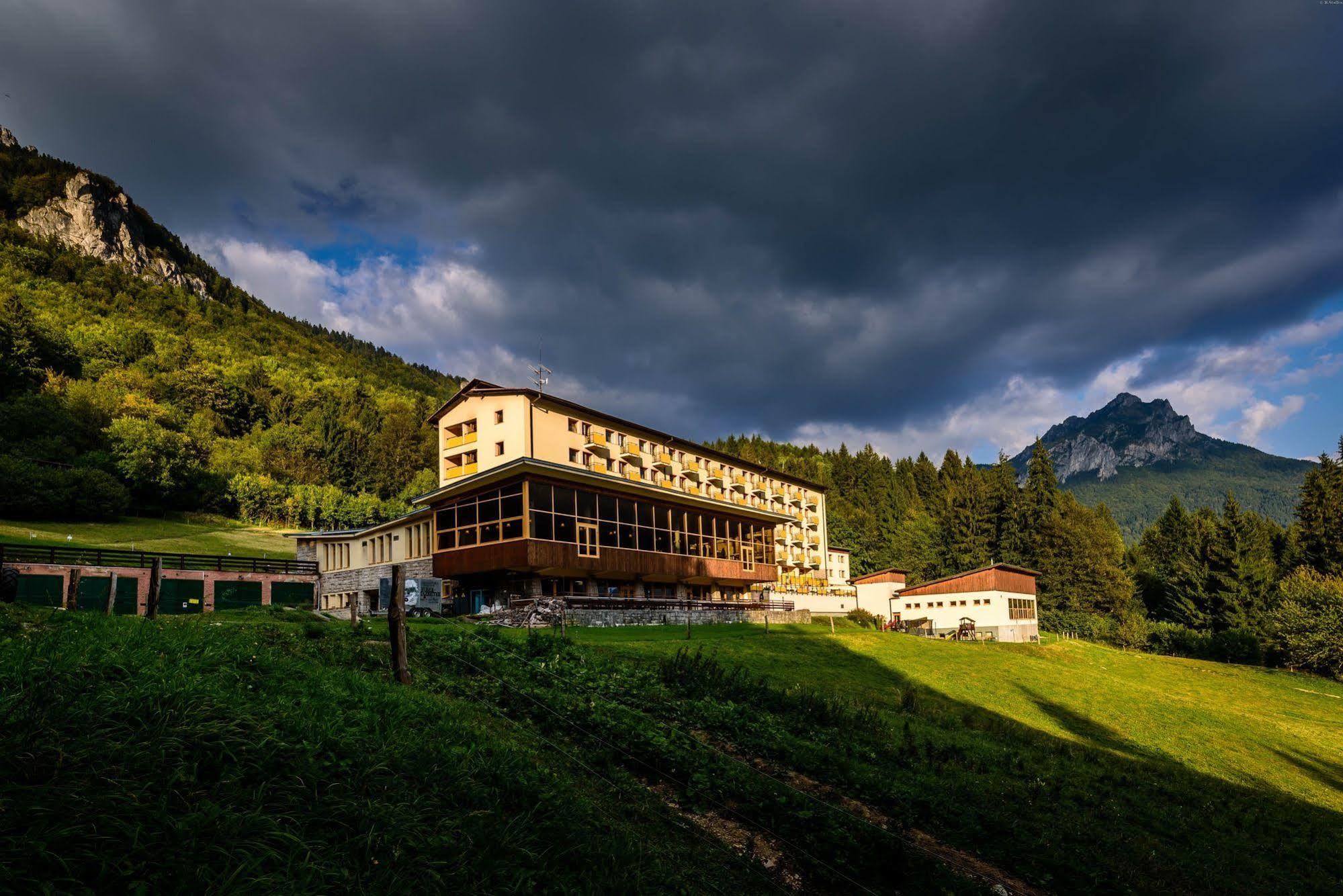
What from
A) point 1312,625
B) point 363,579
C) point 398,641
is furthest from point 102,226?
point 1312,625

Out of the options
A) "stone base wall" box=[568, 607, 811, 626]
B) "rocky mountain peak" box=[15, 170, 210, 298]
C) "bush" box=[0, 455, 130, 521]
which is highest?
"rocky mountain peak" box=[15, 170, 210, 298]

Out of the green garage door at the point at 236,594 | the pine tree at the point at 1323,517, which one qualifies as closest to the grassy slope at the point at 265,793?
the green garage door at the point at 236,594

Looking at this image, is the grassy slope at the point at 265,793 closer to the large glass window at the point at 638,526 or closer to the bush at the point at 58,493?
the large glass window at the point at 638,526

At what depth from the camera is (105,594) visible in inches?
1296

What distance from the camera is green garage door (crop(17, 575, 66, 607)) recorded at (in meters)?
30.3

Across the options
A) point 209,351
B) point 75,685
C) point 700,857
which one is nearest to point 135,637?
point 75,685

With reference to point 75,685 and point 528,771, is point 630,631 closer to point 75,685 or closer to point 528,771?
point 528,771

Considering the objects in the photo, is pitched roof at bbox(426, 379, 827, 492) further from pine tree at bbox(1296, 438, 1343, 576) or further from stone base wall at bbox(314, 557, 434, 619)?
pine tree at bbox(1296, 438, 1343, 576)

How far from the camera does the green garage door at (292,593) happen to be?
4238cm

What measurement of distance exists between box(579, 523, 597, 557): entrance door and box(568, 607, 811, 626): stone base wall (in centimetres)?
386

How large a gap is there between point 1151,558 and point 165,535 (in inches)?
4516

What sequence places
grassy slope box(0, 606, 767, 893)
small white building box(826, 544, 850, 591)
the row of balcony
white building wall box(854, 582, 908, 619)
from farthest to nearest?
small white building box(826, 544, 850, 591), white building wall box(854, 582, 908, 619), the row of balcony, grassy slope box(0, 606, 767, 893)

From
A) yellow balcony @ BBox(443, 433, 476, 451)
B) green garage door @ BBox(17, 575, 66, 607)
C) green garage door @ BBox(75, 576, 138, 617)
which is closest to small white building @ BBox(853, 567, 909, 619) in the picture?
yellow balcony @ BBox(443, 433, 476, 451)

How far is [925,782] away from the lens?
13.7m
